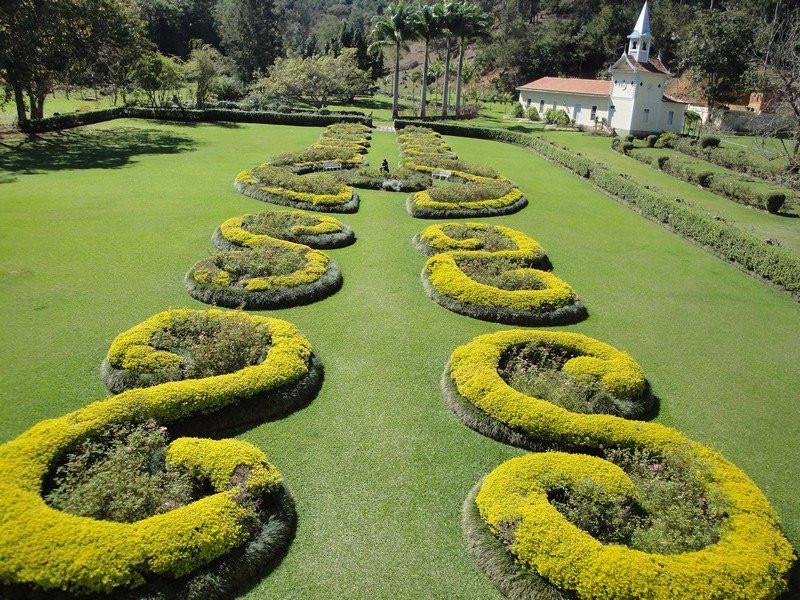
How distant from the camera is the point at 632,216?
24.3 m

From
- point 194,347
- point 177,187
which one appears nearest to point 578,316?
point 194,347

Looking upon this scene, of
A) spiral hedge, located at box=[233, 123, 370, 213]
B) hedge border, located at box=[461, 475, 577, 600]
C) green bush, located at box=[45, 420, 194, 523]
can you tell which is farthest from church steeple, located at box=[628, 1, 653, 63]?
green bush, located at box=[45, 420, 194, 523]

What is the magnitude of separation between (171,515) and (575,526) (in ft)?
16.2

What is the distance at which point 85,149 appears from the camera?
101 feet

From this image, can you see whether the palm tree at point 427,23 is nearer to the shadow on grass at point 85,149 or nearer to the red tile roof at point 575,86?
the red tile roof at point 575,86

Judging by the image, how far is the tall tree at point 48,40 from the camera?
94.6ft

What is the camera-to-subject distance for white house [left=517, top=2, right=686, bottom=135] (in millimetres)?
47688

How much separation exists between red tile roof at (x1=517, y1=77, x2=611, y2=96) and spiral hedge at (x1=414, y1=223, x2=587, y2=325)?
4226cm

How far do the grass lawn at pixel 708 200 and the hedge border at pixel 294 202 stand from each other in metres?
15.5

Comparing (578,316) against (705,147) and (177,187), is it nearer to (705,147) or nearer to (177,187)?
(177,187)

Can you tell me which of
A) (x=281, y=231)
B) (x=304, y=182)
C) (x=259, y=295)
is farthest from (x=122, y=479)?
(x=304, y=182)

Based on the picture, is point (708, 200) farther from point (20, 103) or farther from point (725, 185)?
point (20, 103)

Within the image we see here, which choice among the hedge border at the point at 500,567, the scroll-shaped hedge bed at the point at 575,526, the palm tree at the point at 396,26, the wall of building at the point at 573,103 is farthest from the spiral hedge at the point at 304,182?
the wall of building at the point at 573,103

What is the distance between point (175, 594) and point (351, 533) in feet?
7.45
